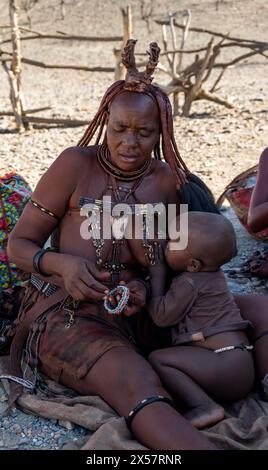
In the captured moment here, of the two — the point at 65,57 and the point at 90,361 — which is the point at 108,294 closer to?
the point at 90,361

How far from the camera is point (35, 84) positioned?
14461mm

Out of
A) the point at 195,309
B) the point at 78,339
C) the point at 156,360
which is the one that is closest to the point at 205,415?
the point at 156,360

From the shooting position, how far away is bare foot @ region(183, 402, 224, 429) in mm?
2622

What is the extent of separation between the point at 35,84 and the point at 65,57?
4108 mm

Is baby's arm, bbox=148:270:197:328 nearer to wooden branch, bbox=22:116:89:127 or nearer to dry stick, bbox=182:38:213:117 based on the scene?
wooden branch, bbox=22:116:89:127

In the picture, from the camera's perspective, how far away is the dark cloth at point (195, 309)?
2.86 metres

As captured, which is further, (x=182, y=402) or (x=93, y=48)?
(x=93, y=48)

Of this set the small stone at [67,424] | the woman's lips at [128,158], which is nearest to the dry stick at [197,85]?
the woman's lips at [128,158]

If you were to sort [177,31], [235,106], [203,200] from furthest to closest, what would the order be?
[177,31] → [235,106] → [203,200]

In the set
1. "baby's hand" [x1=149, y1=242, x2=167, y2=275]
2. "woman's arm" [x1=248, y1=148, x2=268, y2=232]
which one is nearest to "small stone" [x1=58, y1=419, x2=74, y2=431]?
"baby's hand" [x1=149, y1=242, x2=167, y2=275]

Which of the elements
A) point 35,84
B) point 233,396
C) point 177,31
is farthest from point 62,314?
point 177,31

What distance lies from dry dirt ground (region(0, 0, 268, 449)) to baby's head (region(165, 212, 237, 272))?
79 centimetres

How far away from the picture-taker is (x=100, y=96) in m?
12.8

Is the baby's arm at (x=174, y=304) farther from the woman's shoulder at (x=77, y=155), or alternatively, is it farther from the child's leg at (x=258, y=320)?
the woman's shoulder at (x=77, y=155)
